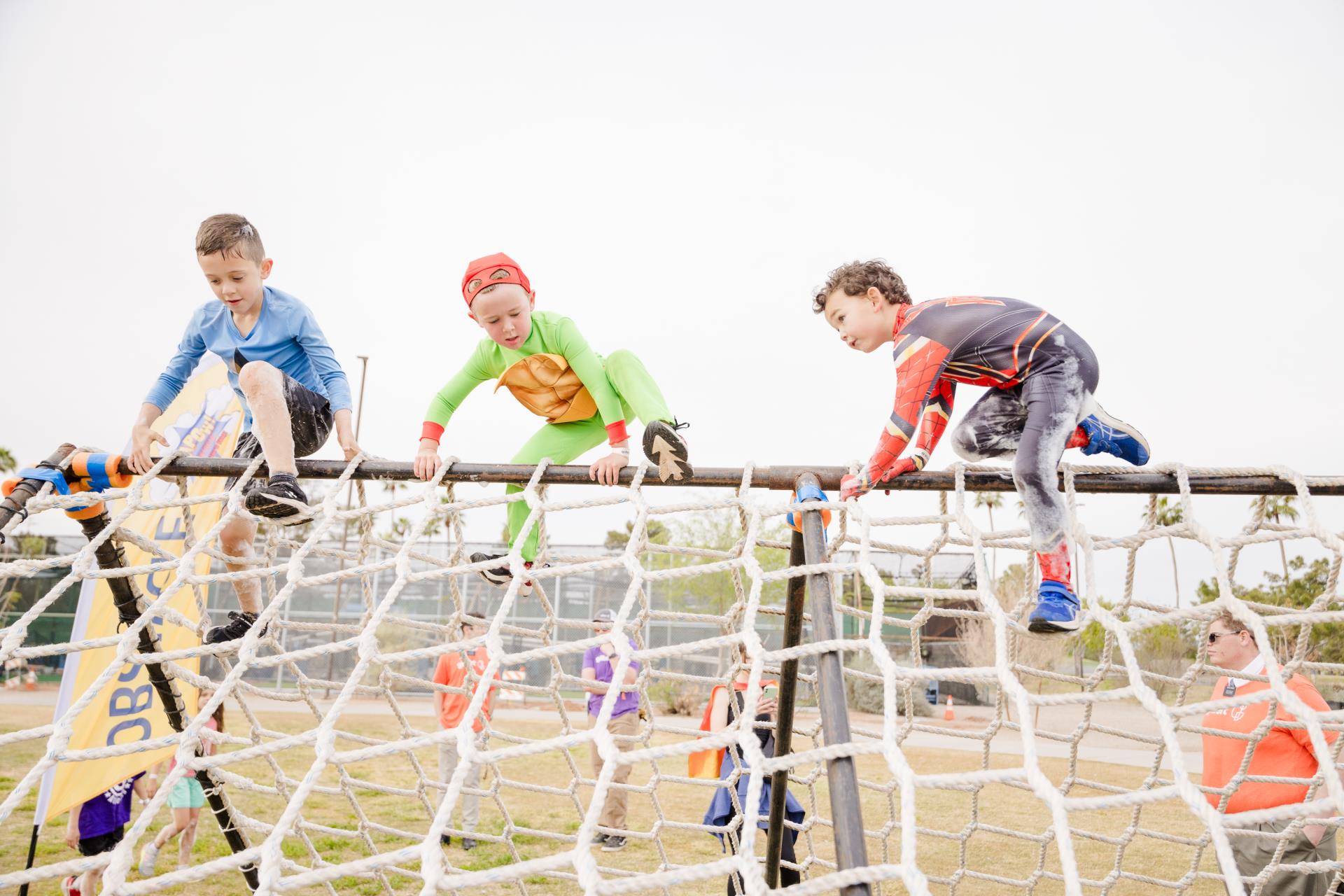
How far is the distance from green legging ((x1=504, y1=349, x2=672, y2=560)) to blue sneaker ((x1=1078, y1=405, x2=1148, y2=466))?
1.16m

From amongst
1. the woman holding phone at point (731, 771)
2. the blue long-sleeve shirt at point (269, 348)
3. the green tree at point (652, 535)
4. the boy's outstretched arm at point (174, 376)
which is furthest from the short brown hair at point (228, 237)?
the green tree at point (652, 535)

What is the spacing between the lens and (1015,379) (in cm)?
218

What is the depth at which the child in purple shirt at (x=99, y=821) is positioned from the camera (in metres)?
3.24

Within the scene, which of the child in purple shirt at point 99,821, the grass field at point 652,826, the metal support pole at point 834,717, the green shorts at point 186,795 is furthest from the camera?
the grass field at point 652,826

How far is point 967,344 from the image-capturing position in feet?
6.92

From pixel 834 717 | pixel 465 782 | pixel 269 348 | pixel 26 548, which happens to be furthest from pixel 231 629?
pixel 26 548

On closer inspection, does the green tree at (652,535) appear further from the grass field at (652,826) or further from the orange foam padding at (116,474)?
the orange foam padding at (116,474)

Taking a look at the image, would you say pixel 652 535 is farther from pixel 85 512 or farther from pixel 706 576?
pixel 85 512

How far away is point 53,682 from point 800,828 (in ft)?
59.9

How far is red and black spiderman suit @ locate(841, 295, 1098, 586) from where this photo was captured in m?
1.99

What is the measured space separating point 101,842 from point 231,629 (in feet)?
5.75

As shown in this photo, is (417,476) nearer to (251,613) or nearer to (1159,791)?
(251,613)

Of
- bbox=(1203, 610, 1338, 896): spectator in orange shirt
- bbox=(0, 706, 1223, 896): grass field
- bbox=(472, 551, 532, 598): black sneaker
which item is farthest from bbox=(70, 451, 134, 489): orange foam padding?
bbox=(1203, 610, 1338, 896): spectator in orange shirt

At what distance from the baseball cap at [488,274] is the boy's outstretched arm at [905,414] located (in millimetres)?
1163
